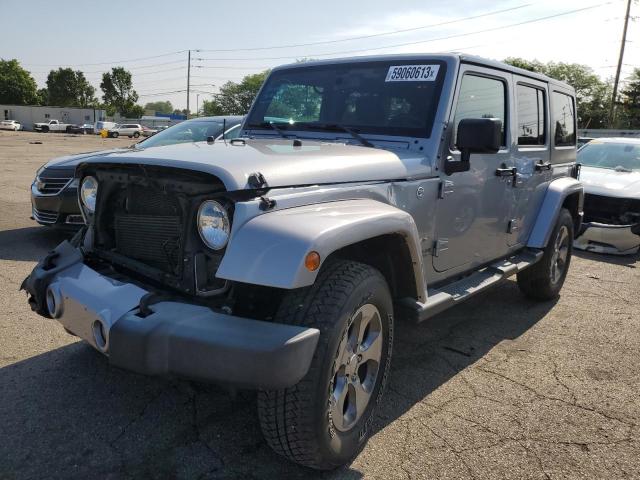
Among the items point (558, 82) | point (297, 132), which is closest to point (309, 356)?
point (297, 132)

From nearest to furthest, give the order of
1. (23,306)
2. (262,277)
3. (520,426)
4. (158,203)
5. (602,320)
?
(262,277) < (158,203) < (520,426) < (23,306) < (602,320)

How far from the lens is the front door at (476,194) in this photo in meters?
3.39

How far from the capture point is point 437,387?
3373 millimetres

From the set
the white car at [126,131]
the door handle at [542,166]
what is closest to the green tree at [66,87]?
the white car at [126,131]

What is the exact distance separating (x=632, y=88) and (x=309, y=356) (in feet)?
190

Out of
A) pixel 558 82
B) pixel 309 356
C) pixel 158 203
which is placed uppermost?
pixel 558 82

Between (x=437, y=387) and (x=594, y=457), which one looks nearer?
(x=594, y=457)

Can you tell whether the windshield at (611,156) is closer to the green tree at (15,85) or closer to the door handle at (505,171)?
the door handle at (505,171)

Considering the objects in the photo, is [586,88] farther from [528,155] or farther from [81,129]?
[528,155]

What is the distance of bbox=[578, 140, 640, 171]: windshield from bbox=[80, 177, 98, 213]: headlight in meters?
8.49

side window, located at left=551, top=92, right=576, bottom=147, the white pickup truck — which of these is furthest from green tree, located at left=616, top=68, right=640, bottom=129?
the white pickup truck

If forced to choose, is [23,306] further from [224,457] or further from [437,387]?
[437,387]

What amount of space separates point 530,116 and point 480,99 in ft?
3.32

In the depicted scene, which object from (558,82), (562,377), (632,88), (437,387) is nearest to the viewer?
(437,387)
